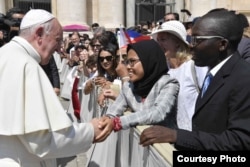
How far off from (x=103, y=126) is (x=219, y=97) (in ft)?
3.29

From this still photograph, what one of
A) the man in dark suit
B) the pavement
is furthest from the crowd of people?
the pavement

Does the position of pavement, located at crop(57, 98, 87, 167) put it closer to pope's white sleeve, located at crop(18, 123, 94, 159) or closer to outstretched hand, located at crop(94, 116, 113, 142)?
outstretched hand, located at crop(94, 116, 113, 142)

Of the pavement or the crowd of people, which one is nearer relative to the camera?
the crowd of people

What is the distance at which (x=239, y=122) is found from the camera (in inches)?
83.9

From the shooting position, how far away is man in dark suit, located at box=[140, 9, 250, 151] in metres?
2.14

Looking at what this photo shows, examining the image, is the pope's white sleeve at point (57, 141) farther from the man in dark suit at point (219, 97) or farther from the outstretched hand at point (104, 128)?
the man in dark suit at point (219, 97)

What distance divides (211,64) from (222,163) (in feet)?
2.11

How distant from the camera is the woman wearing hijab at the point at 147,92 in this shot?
9.80 ft

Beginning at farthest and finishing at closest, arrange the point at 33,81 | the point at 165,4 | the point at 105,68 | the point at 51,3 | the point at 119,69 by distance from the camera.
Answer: the point at 165,4 < the point at 51,3 < the point at 105,68 < the point at 119,69 < the point at 33,81

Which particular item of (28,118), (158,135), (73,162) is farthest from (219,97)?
(73,162)

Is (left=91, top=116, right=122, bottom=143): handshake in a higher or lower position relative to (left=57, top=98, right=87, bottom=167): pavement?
higher

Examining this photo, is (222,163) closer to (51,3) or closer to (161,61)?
(161,61)

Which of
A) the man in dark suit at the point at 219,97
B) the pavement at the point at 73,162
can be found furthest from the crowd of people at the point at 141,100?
the pavement at the point at 73,162

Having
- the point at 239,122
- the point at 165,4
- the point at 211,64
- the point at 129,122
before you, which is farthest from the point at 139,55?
the point at 165,4
